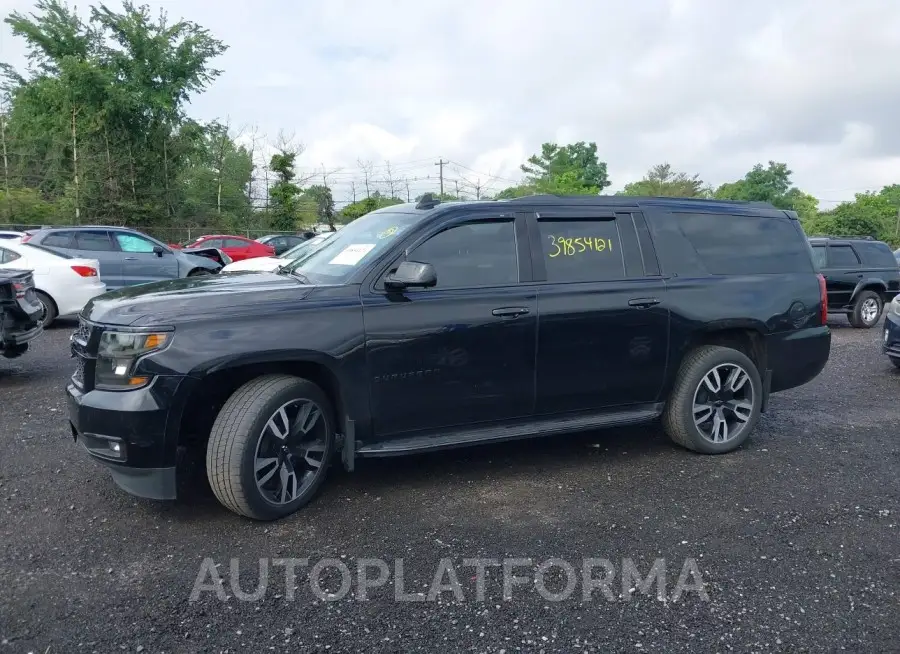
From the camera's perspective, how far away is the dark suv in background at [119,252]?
12.3 meters

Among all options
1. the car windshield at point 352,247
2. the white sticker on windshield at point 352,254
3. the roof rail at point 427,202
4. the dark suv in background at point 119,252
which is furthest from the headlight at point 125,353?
the dark suv in background at point 119,252

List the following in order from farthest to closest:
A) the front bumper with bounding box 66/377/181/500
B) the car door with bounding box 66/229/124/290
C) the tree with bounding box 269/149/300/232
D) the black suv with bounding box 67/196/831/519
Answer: the tree with bounding box 269/149/300/232, the car door with bounding box 66/229/124/290, the black suv with bounding box 67/196/831/519, the front bumper with bounding box 66/377/181/500

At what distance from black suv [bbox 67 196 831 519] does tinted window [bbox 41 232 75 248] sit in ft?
30.7

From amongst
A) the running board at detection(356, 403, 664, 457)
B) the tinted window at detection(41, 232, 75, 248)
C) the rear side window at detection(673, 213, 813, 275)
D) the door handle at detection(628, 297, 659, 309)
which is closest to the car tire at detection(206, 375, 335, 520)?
the running board at detection(356, 403, 664, 457)

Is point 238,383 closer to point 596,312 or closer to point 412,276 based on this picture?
point 412,276

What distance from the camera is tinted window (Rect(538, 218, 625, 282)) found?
4605mm

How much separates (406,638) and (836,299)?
12.7m

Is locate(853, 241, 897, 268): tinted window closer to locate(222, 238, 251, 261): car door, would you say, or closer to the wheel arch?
the wheel arch

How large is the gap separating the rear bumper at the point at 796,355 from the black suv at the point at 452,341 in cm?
2

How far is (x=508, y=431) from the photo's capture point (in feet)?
14.5

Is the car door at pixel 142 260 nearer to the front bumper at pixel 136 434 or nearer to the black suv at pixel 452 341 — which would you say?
the black suv at pixel 452 341

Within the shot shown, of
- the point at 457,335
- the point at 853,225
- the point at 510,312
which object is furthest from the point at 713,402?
the point at 853,225

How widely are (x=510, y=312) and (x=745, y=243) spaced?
2.20 meters

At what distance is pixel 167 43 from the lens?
33594mm
